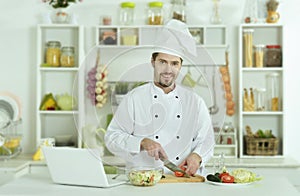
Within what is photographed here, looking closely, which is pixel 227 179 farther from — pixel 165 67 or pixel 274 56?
pixel 274 56

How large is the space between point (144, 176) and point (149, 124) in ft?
0.76

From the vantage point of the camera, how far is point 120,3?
468 cm

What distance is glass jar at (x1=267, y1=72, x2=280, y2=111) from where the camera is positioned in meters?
4.52

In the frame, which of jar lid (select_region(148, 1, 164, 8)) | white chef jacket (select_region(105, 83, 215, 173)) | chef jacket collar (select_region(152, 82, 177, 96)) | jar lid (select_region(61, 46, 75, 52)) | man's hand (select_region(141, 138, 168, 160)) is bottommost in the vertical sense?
man's hand (select_region(141, 138, 168, 160))

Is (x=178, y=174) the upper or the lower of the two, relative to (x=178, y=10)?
lower

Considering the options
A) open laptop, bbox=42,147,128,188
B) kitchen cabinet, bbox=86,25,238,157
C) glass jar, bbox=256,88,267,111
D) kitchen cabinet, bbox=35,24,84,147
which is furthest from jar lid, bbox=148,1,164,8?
open laptop, bbox=42,147,128,188

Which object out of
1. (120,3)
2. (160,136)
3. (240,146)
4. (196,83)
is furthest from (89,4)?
(160,136)

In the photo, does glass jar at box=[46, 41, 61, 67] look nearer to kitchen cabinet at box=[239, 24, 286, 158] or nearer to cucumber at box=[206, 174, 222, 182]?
kitchen cabinet at box=[239, 24, 286, 158]

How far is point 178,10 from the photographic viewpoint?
4.54 metres

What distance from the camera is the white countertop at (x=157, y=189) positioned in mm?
2479

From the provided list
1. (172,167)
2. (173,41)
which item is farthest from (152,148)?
(173,41)

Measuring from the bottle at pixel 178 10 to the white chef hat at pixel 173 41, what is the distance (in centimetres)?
188

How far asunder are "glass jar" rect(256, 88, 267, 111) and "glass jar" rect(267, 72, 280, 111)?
5 cm

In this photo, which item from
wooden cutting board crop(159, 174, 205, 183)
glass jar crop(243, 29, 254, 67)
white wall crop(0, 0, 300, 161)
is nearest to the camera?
wooden cutting board crop(159, 174, 205, 183)
